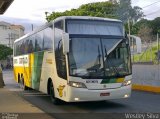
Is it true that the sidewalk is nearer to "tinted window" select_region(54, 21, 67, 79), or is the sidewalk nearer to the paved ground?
the paved ground

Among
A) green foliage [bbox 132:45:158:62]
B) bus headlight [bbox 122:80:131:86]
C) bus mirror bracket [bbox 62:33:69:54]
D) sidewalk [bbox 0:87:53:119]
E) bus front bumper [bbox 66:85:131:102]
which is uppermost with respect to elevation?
bus mirror bracket [bbox 62:33:69:54]

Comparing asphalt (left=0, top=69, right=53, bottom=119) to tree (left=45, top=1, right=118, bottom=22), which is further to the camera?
tree (left=45, top=1, right=118, bottom=22)

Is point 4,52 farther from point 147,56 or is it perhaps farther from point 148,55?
point 148,55

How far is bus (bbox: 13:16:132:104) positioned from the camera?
42.8ft

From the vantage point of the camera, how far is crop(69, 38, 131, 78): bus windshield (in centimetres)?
1312

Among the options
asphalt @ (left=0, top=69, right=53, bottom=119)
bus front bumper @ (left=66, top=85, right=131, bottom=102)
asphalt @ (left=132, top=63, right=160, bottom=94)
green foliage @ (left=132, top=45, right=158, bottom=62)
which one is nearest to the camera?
asphalt @ (left=0, top=69, right=53, bottom=119)

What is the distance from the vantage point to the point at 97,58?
43.6 feet

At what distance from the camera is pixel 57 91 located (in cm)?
1440

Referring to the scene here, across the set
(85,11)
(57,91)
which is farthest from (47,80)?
(85,11)

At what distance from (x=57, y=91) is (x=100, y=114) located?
2519 mm

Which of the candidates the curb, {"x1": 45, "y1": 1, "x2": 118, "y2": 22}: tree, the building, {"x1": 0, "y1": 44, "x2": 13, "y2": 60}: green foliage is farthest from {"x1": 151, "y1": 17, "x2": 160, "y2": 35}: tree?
the curb

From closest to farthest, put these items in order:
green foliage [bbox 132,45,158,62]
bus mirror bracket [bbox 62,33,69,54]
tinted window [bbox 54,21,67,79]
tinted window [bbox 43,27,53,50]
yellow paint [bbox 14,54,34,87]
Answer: bus mirror bracket [bbox 62,33,69,54] → tinted window [bbox 54,21,67,79] → tinted window [bbox 43,27,53,50] → yellow paint [bbox 14,54,34,87] → green foliage [bbox 132,45,158,62]

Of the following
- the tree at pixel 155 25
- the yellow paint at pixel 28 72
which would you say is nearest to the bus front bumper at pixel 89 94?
the yellow paint at pixel 28 72

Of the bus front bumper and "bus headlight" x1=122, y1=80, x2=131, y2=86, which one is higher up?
"bus headlight" x1=122, y1=80, x2=131, y2=86
